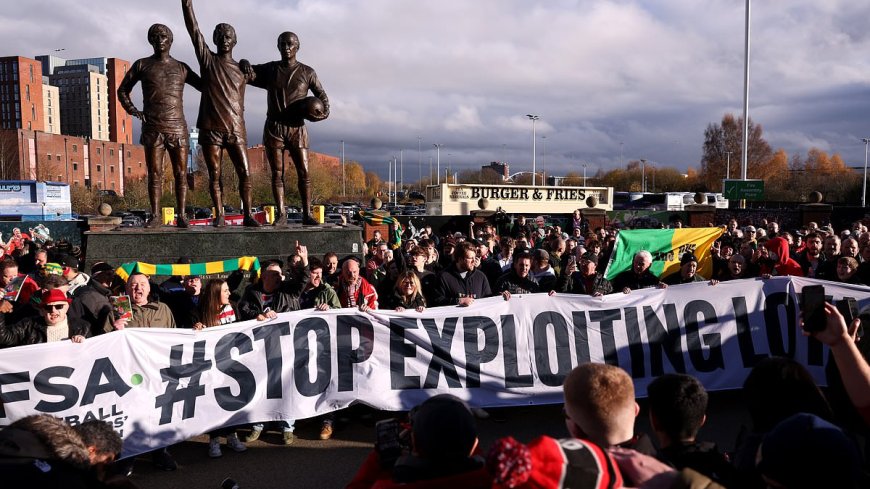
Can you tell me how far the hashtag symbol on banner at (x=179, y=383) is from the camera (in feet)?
16.4

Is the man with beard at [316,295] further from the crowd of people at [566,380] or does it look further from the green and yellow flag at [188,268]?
the green and yellow flag at [188,268]

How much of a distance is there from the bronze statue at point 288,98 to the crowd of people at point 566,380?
92.5 inches

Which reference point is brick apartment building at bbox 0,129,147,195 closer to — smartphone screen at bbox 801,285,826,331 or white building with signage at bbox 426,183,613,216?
white building with signage at bbox 426,183,613,216

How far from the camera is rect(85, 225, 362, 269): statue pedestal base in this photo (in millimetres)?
9484

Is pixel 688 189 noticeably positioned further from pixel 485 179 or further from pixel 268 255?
pixel 268 255

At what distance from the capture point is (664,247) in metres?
8.74

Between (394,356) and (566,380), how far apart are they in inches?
132

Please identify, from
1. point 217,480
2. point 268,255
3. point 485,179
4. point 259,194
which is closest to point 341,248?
point 268,255

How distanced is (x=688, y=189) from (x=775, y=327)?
8890 centimetres

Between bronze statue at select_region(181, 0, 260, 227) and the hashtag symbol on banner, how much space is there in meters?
5.39

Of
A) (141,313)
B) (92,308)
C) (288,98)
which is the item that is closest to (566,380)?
(141,313)

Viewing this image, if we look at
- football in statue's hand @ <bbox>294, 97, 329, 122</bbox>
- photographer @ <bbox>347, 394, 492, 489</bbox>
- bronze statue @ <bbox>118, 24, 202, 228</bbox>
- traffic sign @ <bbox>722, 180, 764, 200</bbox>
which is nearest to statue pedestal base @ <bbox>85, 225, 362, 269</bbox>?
bronze statue @ <bbox>118, 24, 202, 228</bbox>

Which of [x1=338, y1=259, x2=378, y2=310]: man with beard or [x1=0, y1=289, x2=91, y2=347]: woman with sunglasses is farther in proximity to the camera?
[x1=338, y1=259, x2=378, y2=310]: man with beard

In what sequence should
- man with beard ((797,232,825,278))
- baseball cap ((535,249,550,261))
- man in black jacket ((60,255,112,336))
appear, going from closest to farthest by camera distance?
man in black jacket ((60,255,112,336))
baseball cap ((535,249,550,261))
man with beard ((797,232,825,278))
